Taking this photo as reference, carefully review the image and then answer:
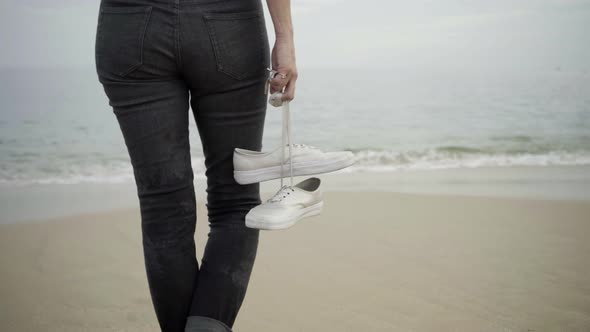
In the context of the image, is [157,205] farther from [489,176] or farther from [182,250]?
[489,176]

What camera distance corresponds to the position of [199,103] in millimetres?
1183

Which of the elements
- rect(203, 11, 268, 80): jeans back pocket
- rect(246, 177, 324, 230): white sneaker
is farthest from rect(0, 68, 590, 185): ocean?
rect(203, 11, 268, 80): jeans back pocket

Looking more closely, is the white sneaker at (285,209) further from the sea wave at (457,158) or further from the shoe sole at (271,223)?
the sea wave at (457,158)

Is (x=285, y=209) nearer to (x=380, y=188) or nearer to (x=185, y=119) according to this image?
(x=185, y=119)

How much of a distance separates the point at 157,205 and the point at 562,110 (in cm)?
1057

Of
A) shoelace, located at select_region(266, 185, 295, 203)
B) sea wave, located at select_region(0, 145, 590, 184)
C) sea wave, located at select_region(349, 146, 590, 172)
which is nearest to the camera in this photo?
shoelace, located at select_region(266, 185, 295, 203)

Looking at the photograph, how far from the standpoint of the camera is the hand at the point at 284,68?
116cm

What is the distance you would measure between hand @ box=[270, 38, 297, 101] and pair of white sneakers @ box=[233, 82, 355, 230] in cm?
2

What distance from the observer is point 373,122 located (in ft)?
32.3

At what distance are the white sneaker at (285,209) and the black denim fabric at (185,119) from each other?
4.2 inches

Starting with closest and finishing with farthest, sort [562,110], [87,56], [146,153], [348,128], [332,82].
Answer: [146,153]
[348,128]
[562,110]
[87,56]
[332,82]

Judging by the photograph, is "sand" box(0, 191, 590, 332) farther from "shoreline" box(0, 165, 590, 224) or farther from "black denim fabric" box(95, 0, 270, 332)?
"black denim fabric" box(95, 0, 270, 332)

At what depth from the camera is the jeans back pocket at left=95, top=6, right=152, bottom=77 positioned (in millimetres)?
1073

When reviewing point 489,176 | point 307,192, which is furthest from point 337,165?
point 489,176
